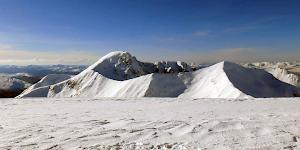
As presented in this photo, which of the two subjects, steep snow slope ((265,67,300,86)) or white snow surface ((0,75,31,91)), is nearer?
steep snow slope ((265,67,300,86))

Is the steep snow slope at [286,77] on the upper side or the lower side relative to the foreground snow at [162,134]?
lower

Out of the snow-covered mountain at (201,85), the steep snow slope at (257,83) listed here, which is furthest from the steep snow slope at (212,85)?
the steep snow slope at (257,83)

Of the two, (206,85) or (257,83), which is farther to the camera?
(257,83)

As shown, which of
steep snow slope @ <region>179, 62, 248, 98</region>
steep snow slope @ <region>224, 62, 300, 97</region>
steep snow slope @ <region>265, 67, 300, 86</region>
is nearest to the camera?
steep snow slope @ <region>179, 62, 248, 98</region>

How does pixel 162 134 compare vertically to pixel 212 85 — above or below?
above

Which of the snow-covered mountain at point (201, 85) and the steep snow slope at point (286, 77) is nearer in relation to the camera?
the snow-covered mountain at point (201, 85)

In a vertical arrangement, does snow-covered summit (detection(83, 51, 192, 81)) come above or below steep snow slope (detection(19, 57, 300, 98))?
above

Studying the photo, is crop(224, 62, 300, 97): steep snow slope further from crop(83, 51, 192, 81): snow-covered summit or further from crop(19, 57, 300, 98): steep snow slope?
crop(83, 51, 192, 81): snow-covered summit

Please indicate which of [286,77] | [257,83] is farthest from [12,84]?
[257,83]

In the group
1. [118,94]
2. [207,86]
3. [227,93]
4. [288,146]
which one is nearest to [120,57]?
Answer: [118,94]

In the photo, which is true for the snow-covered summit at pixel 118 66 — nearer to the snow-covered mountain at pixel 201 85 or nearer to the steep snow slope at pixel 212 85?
the snow-covered mountain at pixel 201 85

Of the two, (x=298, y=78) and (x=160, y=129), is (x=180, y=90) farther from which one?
(x=298, y=78)

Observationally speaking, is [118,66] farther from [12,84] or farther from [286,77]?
[12,84]

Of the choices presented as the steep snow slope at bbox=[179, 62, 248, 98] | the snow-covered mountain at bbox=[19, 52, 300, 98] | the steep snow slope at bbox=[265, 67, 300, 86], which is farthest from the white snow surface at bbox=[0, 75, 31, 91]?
the steep snow slope at bbox=[179, 62, 248, 98]
